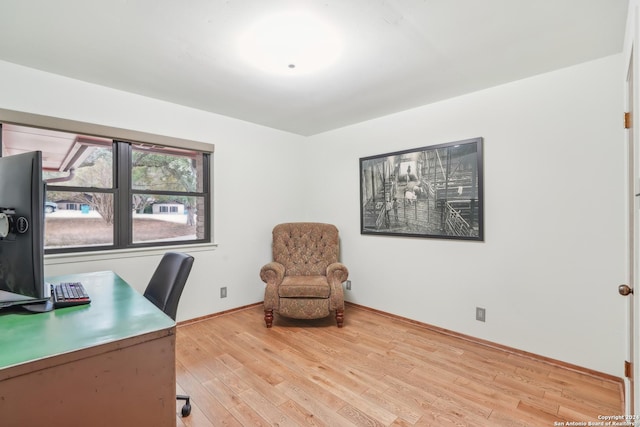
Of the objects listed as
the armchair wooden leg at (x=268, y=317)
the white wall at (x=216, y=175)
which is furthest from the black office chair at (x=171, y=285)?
the armchair wooden leg at (x=268, y=317)

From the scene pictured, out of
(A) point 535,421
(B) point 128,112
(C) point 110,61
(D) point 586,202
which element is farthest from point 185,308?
(D) point 586,202

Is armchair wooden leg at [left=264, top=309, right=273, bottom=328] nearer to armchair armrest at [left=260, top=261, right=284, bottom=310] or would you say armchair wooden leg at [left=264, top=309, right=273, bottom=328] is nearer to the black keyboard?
armchair armrest at [left=260, top=261, right=284, bottom=310]

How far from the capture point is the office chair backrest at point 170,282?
67.4 inches

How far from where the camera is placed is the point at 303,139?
4336 millimetres

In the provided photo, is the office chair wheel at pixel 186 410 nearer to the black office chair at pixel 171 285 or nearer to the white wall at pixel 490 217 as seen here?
the black office chair at pixel 171 285

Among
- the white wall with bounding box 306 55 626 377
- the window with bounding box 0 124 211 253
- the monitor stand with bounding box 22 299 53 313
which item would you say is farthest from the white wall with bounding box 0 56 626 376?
the monitor stand with bounding box 22 299 53 313

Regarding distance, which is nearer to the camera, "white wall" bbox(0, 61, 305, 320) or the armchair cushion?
"white wall" bbox(0, 61, 305, 320)

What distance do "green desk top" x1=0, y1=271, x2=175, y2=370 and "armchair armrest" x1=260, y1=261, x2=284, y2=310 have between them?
168 cm

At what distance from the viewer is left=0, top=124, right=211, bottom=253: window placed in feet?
8.22

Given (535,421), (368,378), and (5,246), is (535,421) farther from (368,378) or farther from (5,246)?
(5,246)

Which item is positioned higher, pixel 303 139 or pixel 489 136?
pixel 303 139

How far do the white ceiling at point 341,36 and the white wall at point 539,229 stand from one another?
242 millimetres

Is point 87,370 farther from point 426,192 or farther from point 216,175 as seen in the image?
point 426,192

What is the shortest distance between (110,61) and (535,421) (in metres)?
3.62
